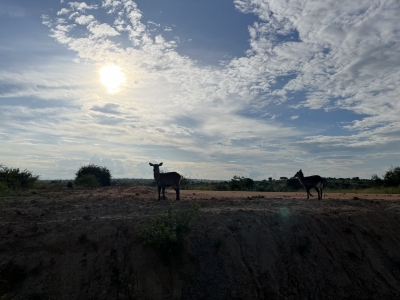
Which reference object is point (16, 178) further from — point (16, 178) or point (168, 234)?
point (168, 234)

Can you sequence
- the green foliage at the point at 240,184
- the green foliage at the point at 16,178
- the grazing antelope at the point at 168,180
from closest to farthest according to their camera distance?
the grazing antelope at the point at 168,180 < the green foliage at the point at 16,178 < the green foliage at the point at 240,184

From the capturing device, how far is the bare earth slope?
11734mm

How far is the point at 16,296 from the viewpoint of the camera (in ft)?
36.2

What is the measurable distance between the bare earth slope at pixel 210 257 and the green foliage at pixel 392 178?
28.2 m

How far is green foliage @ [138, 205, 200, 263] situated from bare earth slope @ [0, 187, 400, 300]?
31 cm

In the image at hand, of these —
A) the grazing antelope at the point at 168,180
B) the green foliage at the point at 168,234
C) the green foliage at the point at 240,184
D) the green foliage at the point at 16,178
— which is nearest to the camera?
the green foliage at the point at 168,234

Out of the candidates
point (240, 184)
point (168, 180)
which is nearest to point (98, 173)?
point (240, 184)

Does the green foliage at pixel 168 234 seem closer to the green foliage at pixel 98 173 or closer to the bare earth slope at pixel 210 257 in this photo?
the bare earth slope at pixel 210 257

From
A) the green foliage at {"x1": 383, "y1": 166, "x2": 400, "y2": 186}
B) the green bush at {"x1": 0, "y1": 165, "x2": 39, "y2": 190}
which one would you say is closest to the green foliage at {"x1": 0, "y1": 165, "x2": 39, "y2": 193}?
the green bush at {"x1": 0, "y1": 165, "x2": 39, "y2": 190}

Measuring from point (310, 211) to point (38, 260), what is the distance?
1168cm

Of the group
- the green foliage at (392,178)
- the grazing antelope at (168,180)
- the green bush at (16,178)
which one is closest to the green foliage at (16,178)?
the green bush at (16,178)

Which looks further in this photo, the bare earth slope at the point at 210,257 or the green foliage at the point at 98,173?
the green foliage at the point at 98,173

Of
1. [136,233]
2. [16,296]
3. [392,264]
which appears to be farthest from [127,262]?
[392,264]

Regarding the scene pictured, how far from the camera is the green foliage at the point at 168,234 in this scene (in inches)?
494
